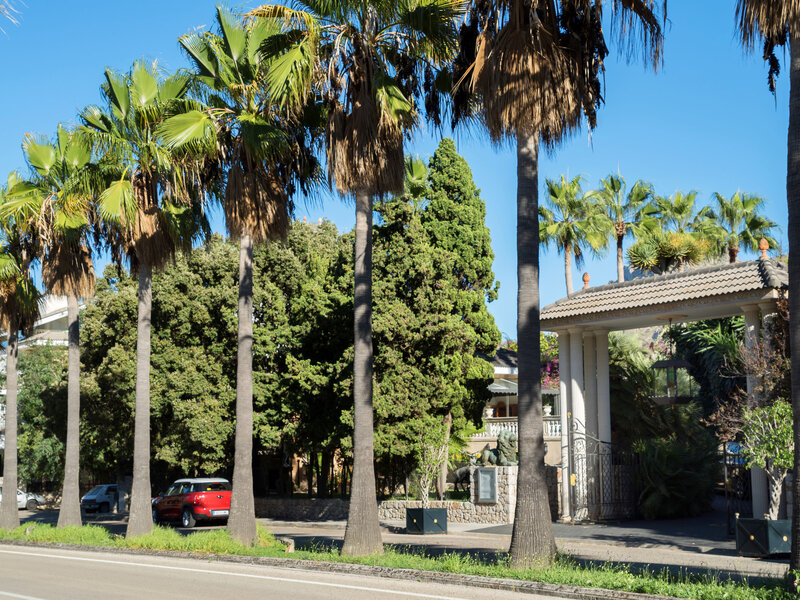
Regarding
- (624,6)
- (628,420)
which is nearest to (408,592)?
(624,6)

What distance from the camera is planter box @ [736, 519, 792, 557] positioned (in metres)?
16.0

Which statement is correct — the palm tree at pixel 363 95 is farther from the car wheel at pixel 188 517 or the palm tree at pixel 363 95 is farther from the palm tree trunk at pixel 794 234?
the car wheel at pixel 188 517

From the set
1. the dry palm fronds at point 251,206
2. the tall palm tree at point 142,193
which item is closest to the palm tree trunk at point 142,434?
the tall palm tree at point 142,193

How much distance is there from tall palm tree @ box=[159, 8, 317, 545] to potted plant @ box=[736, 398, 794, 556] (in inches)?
382

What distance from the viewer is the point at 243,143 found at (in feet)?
60.3

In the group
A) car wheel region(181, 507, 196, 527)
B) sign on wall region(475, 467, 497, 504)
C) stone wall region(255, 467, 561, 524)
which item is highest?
sign on wall region(475, 467, 497, 504)

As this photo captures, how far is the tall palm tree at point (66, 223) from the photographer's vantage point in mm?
22250

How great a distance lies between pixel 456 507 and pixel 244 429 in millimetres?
10063

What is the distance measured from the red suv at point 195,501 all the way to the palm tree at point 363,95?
15093mm

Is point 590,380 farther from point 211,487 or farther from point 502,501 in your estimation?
point 211,487

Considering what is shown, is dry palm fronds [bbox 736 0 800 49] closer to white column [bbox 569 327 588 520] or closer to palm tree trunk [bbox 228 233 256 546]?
palm tree trunk [bbox 228 233 256 546]

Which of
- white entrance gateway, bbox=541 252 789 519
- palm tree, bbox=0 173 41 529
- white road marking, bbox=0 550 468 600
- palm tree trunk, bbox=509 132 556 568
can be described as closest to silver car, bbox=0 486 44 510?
palm tree, bbox=0 173 41 529

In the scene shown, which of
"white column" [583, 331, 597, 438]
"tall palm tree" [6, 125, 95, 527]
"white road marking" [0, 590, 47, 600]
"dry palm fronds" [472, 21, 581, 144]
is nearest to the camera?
"white road marking" [0, 590, 47, 600]

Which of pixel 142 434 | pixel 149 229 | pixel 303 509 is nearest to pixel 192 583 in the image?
pixel 142 434
